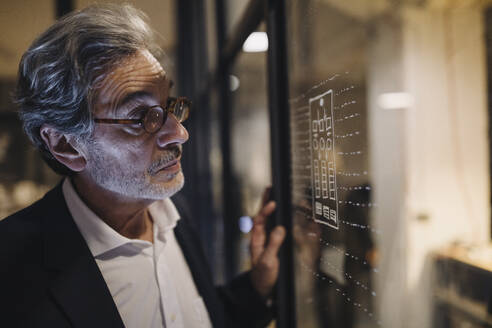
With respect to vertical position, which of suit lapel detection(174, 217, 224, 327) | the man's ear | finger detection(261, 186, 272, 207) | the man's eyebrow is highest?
the man's eyebrow

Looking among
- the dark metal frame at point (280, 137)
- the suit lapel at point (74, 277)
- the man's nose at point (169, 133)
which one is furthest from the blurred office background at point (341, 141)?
the man's nose at point (169, 133)

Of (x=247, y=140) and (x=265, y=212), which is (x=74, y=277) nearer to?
(x=265, y=212)

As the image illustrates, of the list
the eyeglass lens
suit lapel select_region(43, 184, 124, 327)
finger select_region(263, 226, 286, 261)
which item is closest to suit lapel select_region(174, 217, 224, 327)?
finger select_region(263, 226, 286, 261)

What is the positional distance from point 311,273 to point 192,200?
229 centimetres

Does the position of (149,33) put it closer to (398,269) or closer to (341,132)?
(341,132)

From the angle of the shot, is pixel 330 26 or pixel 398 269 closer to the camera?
pixel 398 269

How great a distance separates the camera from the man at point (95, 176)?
27.5 inches

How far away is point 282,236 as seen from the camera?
105 cm

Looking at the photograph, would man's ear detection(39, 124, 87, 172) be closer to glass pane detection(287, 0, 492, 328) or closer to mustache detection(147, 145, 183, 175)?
mustache detection(147, 145, 183, 175)

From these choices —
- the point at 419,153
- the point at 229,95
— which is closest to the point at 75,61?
the point at 229,95

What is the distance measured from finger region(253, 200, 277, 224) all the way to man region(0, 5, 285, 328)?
348mm

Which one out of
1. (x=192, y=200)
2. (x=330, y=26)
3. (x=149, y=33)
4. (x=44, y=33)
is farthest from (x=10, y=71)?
(x=330, y=26)

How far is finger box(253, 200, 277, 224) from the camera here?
110 centimetres

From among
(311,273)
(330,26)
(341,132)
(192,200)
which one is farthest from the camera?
(330,26)
